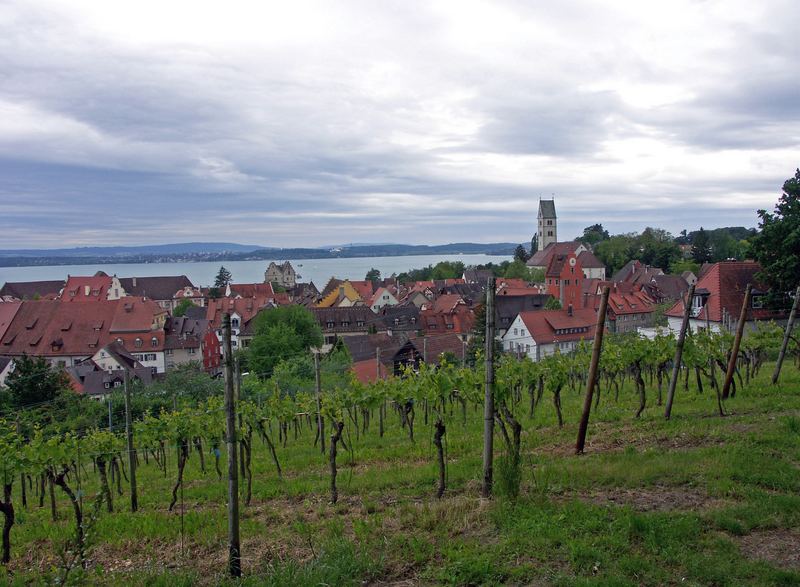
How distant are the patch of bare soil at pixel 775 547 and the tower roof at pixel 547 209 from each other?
138 metres

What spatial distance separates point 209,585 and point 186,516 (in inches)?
109

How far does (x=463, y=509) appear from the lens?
742 centimetres

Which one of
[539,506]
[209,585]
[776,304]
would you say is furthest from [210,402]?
[776,304]

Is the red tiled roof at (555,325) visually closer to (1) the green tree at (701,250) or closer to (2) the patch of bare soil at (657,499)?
(2) the patch of bare soil at (657,499)

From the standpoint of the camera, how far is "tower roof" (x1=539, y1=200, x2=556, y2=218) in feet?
458

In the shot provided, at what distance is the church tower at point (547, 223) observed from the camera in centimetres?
13962

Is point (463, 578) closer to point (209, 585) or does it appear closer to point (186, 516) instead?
point (209, 585)

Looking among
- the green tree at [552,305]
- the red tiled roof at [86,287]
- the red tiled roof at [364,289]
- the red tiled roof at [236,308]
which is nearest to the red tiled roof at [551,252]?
the red tiled roof at [364,289]

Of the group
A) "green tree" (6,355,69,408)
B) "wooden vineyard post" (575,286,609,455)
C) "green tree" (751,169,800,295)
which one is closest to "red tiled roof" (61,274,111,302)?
"green tree" (6,355,69,408)

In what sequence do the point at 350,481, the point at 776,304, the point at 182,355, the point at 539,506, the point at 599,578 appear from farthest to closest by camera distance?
the point at 182,355 < the point at 776,304 < the point at 350,481 < the point at 539,506 < the point at 599,578

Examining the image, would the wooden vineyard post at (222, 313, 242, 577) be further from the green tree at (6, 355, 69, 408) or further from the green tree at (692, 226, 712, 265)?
the green tree at (692, 226, 712, 265)

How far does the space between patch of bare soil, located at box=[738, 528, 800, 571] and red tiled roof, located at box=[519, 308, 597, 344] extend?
43715 millimetres

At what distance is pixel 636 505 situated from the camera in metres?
7.33

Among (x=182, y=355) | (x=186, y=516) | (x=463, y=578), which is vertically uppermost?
(x=463, y=578)
